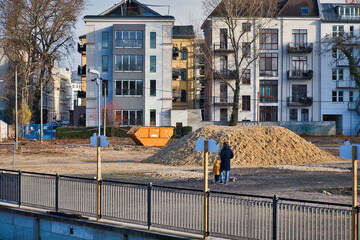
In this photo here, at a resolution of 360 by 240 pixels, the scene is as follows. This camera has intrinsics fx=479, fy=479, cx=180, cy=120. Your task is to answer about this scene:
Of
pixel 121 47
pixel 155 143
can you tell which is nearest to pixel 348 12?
pixel 121 47

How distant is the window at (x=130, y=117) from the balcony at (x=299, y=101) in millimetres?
19919

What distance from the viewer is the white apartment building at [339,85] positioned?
6431 cm

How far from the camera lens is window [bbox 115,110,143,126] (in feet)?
201

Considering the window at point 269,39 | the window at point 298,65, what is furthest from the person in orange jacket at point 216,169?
the window at point 269,39

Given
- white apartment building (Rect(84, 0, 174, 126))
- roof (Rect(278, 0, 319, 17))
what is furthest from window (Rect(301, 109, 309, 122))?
white apartment building (Rect(84, 0, 174, 126))

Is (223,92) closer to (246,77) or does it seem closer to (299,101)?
(246,77)

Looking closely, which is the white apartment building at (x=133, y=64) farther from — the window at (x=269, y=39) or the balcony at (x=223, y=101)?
the window at (x=269, y=39)

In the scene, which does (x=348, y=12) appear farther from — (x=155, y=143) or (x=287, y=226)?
(x=287, y=226)

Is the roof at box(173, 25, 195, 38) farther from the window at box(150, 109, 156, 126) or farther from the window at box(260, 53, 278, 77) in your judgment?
the window at box(150, 109, 156, 126)

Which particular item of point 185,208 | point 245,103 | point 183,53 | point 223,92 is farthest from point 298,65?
point 185,208

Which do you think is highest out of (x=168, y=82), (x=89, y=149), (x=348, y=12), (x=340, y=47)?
(x=348, y=12)

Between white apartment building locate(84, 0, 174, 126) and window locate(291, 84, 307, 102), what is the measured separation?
16784mm

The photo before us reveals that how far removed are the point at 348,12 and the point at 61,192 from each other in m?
61.9

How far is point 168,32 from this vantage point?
62469 mm
